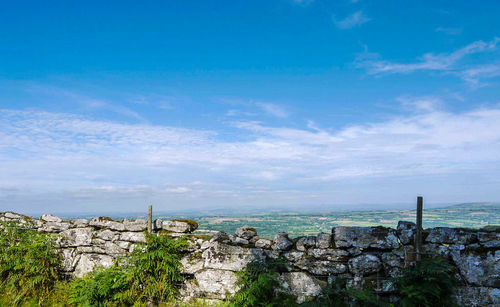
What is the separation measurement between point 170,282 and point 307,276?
11.5 feet

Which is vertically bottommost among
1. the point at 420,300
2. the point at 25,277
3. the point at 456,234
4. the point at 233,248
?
the point at 25,277

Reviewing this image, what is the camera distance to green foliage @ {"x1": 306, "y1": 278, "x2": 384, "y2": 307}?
249 inches

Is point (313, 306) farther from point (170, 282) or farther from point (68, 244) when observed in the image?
point (68, 244)

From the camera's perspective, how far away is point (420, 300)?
6074 mm

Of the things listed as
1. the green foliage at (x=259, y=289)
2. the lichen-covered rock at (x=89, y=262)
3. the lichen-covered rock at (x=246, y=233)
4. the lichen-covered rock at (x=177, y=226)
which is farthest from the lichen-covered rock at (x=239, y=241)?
the lichen-covered rock at (x=89, y=262)

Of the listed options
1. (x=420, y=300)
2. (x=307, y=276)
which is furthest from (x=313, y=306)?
(x=420, y=300)

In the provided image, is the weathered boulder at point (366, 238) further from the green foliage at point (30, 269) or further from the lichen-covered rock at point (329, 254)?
the green foliage at point (30, 269)

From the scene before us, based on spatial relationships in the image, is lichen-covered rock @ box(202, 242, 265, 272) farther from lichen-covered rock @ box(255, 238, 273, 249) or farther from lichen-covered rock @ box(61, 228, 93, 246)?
lichen-covered rock @ box(61, 228, 93, 246)

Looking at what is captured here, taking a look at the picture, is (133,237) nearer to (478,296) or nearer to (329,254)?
(329,254)

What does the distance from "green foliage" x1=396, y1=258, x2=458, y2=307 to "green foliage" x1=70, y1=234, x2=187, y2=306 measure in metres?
5.41

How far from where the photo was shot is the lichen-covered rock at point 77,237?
911 centimetres

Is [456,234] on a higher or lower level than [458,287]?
higher

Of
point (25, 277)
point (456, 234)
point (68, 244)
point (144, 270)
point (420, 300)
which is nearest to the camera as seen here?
point (420, 300)

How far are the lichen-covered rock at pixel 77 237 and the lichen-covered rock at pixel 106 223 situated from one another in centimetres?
24
